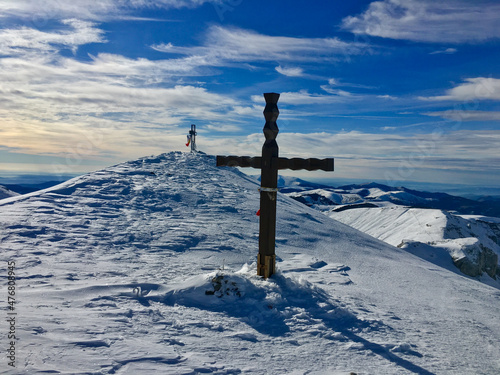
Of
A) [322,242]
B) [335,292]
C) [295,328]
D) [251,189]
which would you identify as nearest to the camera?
[295,328]

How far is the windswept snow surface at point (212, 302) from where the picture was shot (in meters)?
4.59

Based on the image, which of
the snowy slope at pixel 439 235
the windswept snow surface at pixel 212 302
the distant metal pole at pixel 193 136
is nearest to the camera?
the windswept snow surface at pixel 212 302

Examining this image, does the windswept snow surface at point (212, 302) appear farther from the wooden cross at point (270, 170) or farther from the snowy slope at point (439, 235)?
the snowy slope at point (439, 235)

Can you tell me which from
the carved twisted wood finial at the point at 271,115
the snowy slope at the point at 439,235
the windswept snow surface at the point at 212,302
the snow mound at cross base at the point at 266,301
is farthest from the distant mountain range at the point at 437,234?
the windswept snow surface at the point at 212,302

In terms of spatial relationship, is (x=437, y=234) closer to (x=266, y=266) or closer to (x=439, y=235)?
(x=439, y=235)

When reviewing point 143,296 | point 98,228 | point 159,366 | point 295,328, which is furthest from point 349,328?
point 98,228

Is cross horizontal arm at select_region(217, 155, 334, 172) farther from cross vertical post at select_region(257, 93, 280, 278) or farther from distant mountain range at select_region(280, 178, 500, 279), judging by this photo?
distant mountain range at select_region(280, 178, 500, 279)

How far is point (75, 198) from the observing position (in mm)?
12914

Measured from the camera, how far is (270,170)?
7.45 m

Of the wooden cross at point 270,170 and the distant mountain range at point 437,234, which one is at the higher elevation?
the wooden cross at point 270,170

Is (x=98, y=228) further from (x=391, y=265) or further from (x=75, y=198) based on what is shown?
(x=391, y=265)

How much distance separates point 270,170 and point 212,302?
2.82 meters

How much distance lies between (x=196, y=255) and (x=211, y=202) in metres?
5.14

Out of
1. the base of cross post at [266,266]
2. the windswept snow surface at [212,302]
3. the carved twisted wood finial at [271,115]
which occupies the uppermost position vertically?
the carved twisted wood finial at [271,115]
